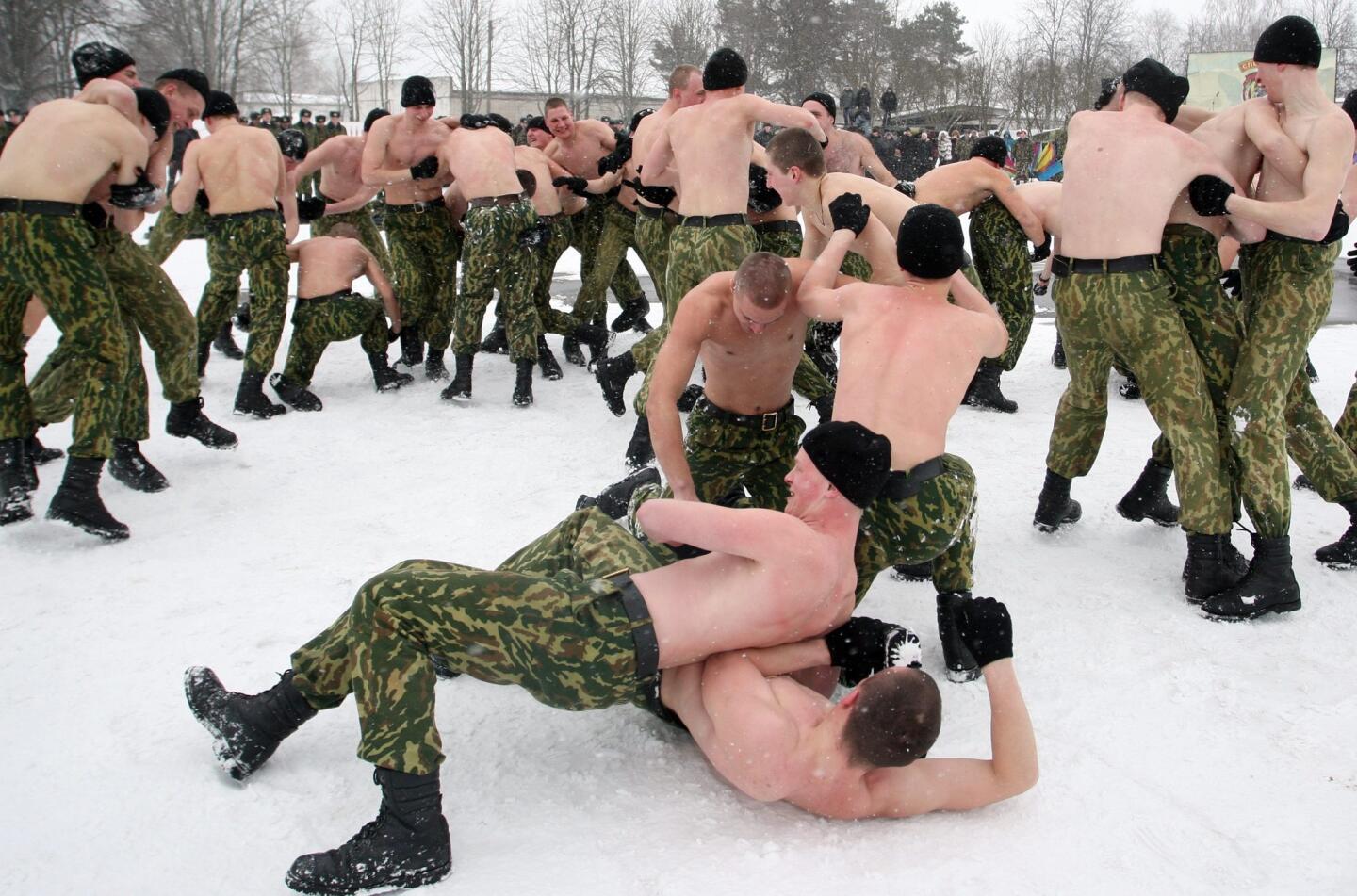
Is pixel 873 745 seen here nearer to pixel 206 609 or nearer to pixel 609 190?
pixel 206 609

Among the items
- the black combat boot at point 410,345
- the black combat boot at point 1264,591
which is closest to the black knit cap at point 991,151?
the black combat boot at point 1264,591

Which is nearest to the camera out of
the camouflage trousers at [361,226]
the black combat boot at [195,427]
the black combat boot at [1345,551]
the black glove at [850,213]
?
the black glove at [850,213]

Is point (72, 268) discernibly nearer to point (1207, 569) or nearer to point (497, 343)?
point (497, 343)

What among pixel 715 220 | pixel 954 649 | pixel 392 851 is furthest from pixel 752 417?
pixel 392 851

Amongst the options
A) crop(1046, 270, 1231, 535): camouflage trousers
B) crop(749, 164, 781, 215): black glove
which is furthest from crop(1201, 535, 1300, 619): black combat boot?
crop(749, 164, 781, 215): black glove

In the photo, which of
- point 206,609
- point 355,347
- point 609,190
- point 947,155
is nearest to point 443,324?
point 355,347

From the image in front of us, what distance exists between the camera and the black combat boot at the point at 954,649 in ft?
10.3

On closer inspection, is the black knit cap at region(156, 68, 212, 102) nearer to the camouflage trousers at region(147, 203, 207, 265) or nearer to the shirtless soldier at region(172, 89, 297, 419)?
the shirtless soldier at region(172, 89, 297, 419)

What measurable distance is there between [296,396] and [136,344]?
1.45 meters

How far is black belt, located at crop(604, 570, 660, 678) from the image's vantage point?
2322 millimetres

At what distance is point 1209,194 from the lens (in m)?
3.58

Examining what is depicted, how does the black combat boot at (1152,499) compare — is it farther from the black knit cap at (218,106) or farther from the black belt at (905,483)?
the black knit cap at (218,106)

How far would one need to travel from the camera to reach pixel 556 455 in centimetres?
525

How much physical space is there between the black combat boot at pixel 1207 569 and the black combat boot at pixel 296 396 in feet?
15.3
